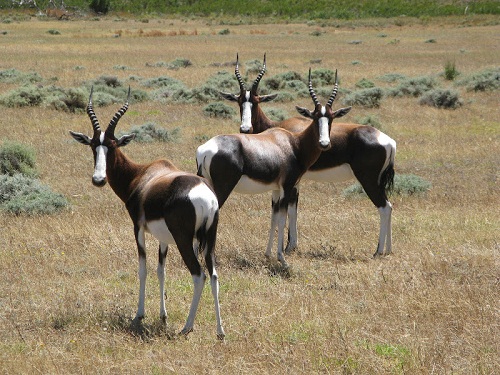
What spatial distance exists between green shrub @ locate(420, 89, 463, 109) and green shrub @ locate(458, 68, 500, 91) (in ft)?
13.7

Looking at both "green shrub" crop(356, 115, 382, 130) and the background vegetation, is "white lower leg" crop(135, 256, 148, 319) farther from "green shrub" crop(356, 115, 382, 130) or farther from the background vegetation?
the background vegetation

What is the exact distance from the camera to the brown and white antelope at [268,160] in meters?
10.4

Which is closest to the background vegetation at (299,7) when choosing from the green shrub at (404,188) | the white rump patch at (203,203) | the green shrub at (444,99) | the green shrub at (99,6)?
the green shrub at (99,6)

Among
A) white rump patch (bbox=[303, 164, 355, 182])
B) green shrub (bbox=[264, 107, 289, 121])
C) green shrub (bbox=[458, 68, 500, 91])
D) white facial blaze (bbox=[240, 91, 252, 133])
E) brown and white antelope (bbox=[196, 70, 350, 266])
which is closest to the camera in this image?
brown and white antelope (bbox=[196, 70, 350, 266])

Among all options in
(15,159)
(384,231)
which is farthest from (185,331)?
(15,159)

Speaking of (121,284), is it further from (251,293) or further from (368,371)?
(368,371)

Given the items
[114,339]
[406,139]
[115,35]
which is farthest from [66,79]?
[115,35]

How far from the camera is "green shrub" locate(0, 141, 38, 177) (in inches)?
636

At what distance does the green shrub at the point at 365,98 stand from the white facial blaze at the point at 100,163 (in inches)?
773

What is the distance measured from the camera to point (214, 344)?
730 centimetres

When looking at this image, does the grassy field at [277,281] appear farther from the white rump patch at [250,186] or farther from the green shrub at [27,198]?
the white rump patch at [250,186]

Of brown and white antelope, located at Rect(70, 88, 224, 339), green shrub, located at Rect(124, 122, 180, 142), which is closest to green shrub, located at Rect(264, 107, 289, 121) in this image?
green shrub, located at Rect(124, 122, 180, 142)

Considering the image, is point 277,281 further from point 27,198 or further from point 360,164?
point 27,198

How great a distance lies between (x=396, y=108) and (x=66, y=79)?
14737 mm
